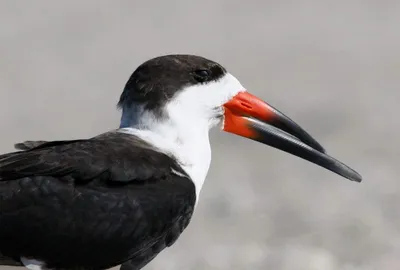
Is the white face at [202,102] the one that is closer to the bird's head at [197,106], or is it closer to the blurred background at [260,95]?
the bird's head at [197,106]

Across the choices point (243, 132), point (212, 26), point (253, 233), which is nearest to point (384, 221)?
point (253, 233)

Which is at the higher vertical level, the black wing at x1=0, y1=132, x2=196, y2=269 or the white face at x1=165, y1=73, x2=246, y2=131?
the white face at x1=165, y1=73, x2=246, y2=131

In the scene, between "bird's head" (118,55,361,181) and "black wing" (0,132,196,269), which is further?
"bird's head" (118,55,361,181)

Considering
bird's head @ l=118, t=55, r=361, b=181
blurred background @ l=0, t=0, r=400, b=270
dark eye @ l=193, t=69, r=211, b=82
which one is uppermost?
dark eye @ l=193, t=69, r=211, b=82

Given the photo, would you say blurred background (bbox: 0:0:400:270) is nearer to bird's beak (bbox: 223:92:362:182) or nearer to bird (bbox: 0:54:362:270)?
bird's beak (bbox: 223:92:362:182)

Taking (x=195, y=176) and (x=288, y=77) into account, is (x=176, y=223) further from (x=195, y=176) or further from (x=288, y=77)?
(x=288, y=77)

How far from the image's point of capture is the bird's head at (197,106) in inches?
251

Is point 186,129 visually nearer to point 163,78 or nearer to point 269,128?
point 163,78

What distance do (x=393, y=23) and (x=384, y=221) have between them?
3544 mm

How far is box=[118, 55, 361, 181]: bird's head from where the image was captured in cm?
638

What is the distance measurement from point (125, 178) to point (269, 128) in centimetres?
107

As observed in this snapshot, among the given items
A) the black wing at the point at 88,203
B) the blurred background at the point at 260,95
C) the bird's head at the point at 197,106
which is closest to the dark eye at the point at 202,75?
the bird's head at the point at 197,106

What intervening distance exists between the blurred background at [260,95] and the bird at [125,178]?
164 centimetres

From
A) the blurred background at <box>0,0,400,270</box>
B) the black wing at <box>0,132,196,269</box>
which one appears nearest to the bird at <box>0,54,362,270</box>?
the black wing at <box>0,132,196,269</box>
